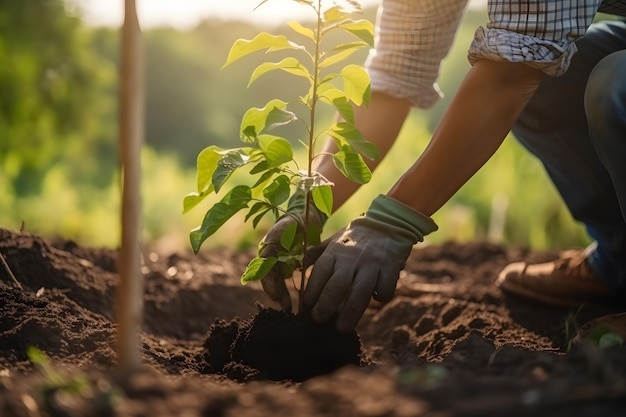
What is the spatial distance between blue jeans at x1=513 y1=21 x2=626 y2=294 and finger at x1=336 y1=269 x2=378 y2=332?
105cm

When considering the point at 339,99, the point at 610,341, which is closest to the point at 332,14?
the point at 339,99

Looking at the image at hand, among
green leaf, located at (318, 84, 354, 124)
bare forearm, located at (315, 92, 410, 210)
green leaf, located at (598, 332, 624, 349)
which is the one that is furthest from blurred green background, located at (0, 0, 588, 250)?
green leaf, located at (598, 332, 624, 349)

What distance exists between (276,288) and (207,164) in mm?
402

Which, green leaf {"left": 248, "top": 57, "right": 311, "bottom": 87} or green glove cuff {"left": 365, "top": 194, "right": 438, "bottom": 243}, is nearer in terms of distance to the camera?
green leaf {"left": 248, "top": 57, "right": 311, "bottom": 87}

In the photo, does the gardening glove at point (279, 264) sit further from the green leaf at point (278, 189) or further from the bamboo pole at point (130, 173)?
the bamboo pole at point (130, 173)

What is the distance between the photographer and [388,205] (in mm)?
1884

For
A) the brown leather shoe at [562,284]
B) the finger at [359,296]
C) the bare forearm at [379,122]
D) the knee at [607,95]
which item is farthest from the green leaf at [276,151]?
the brown leather shoe at [562,284]

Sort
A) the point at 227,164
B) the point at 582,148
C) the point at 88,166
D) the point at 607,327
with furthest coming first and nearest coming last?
the point at 88,166
the point at 582,148
the point at 607,327
the point at 227,164

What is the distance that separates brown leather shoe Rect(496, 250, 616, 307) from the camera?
106 inches

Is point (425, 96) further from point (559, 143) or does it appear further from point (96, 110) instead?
point (96, 110)

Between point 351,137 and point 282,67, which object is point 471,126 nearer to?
point 351,137

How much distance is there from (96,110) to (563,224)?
15.1 feet

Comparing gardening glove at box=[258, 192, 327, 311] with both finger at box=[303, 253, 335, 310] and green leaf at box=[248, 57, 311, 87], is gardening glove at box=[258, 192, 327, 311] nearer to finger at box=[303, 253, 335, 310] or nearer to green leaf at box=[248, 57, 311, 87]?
finger at box=[303, 253, 335, 310]

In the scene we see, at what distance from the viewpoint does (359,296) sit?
182 centimetres
